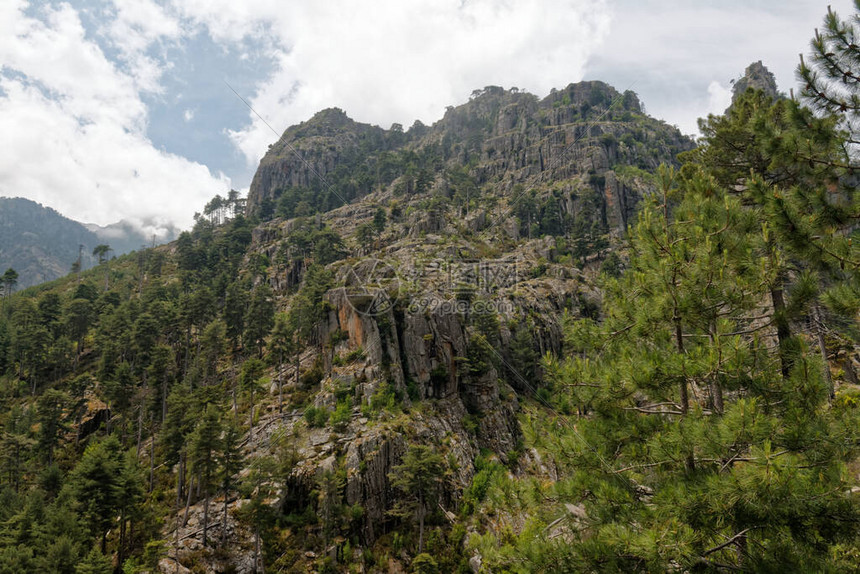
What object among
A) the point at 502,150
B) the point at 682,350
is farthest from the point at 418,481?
the point at 502,150

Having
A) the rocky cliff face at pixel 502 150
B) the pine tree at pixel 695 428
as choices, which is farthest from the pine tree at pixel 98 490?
the rocky cliff face at pixel 502 150

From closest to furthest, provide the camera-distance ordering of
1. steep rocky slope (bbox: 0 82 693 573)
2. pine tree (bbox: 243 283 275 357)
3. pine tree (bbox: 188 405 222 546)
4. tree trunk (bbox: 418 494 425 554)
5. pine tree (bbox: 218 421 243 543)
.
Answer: steep rocky slope (bbox: 0 82 693 573) → pine tree (bbox: 218 421 243 543) → pine tree (bbox: 188 405 222 546) → tree trunk (bbox: 418 494 425 554) → pine tree (bbox: 243 283 275 357)

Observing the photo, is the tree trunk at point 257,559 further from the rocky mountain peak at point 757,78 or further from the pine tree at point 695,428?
the rocky mountain peak at point 757,78

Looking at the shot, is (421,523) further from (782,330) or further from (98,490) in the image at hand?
(782,330)

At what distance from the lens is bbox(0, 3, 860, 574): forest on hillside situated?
559 cm

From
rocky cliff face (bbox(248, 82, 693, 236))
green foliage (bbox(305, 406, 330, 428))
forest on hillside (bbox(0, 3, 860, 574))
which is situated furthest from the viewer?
rocky cliff face (bbox(248, 82, 693, 236))

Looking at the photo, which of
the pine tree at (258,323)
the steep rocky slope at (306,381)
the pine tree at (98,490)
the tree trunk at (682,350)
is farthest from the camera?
the pine tree at (258,323)

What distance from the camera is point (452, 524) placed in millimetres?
28297

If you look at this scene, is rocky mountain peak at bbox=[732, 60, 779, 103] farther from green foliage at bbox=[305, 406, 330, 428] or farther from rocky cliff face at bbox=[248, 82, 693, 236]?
green foliage at bbox=[305, 406, 330, 428]

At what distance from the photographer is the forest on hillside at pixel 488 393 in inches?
220

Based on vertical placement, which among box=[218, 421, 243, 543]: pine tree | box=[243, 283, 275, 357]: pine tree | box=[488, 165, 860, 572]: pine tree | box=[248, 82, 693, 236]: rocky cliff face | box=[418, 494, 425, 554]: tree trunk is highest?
box=[248, 82, 693, 236]: rocky cliff face

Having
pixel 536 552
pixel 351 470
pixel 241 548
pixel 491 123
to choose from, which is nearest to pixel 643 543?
pixel 536 552

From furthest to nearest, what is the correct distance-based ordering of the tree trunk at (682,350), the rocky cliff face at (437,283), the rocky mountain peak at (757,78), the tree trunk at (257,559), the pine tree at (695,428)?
1. the rocky mountain peak at (757,78)
2. the rocky cliff face at (437,283)
3. the tree trunk at (257,559)
4. the tree trunk at (682,350)
5. the pine tree at (695,428)

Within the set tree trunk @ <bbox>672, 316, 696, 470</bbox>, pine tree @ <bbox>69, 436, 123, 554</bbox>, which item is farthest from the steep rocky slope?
tree trunk @ <bbox>672, 316, 696, 470</bbox>
